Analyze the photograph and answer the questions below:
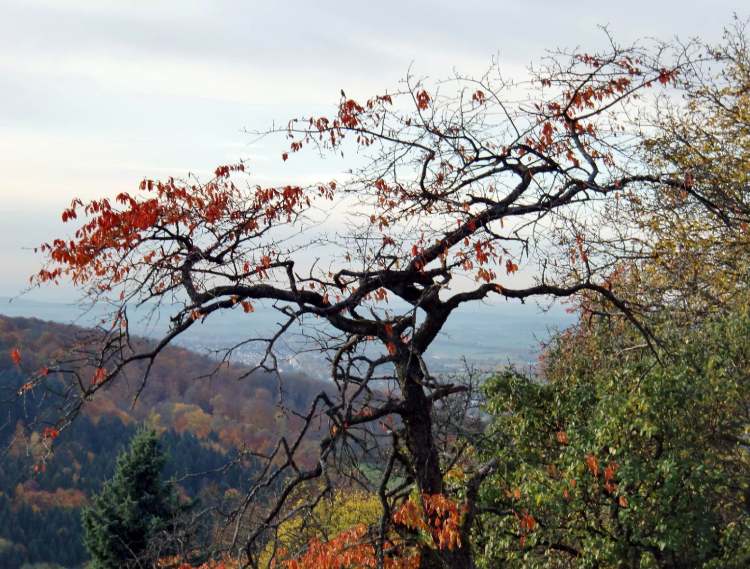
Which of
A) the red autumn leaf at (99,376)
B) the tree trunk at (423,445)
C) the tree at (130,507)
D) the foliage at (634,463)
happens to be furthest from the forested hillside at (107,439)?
the tree trunk at (423,445)

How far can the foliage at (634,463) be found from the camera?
Result: 9.20 metres

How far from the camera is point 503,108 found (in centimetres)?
798

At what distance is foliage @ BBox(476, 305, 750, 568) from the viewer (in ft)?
30.2

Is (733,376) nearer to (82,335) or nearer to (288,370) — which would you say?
(82,335)

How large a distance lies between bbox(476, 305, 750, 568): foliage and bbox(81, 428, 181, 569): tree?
13.9m

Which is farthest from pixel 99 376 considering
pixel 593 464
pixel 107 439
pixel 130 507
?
pixel 107 439

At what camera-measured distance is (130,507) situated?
22.0m

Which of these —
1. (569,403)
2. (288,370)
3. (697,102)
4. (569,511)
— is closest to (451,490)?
(569,511)

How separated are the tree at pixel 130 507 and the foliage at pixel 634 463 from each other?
1387 cm

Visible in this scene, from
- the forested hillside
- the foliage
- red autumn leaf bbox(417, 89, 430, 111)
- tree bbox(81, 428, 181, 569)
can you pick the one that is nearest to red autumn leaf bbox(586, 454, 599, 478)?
the foliage

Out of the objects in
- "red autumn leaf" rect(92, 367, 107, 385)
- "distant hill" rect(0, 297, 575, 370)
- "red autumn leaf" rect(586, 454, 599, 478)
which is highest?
"distant hill" rect(0, 297, 575, 370)

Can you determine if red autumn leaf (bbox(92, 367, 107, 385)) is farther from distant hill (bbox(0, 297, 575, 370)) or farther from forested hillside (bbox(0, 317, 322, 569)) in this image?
forested hillside (bbox(0, 317, 322, 569))

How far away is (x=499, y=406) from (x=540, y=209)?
4590mm

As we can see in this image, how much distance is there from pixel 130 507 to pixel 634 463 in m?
17.1
